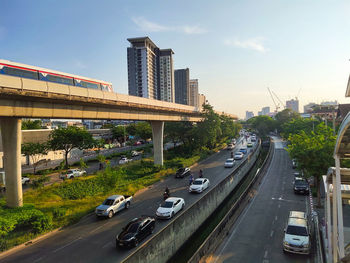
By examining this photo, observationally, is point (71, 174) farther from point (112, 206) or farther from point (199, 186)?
point (199, 186)

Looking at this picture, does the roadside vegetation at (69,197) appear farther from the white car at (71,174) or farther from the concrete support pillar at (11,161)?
the white car at (71,174)

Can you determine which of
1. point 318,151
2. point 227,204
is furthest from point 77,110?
point 318,151

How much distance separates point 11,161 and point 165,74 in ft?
449

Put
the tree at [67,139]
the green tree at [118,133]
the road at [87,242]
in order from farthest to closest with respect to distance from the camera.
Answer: the green tree at [118,133] → the tree at [67,139] → the road at [87,242]

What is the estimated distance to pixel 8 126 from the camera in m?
20.6

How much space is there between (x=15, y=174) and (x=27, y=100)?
667 cm

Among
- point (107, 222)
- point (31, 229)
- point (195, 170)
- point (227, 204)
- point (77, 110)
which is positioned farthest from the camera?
point (195, 170)

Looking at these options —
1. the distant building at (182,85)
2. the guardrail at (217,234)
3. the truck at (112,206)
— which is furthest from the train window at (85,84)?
the distant building at (182,85)

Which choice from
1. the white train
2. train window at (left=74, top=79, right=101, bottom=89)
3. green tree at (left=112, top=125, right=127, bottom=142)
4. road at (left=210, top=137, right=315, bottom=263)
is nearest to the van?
road at (left=210, top=137, right=315, bottom=263)

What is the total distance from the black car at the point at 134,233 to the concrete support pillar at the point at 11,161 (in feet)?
39.2

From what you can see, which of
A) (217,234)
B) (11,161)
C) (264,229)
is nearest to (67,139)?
(11,161)

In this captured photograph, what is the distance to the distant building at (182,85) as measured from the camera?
634 feet

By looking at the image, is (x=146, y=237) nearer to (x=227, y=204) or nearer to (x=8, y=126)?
(x=227, y=204)

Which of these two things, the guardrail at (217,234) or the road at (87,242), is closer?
the guardrail at (217,234)
